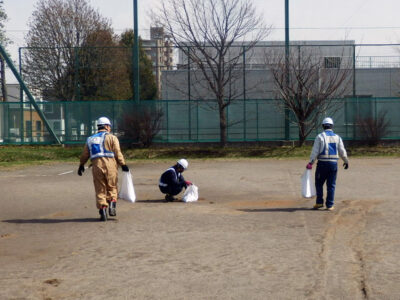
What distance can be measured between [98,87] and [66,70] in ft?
13.5

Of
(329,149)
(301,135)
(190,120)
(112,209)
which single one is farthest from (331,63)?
(112,209)

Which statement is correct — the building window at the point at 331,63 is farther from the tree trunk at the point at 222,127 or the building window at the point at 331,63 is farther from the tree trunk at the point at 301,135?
the tree trunk at the point at 222,127

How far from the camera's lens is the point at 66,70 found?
4419 cm

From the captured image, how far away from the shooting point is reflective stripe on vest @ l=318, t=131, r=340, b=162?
1179cm

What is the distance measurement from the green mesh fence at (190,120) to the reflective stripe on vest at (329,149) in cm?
1892

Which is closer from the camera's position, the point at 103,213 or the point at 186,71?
the point at 103,213

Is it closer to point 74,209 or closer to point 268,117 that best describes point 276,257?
point 74,209

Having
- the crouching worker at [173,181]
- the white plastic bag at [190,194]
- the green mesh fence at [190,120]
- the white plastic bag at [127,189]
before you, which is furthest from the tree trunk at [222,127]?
the white plastic bag at [127,189]

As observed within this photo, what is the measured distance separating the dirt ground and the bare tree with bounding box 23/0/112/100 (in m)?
29.2

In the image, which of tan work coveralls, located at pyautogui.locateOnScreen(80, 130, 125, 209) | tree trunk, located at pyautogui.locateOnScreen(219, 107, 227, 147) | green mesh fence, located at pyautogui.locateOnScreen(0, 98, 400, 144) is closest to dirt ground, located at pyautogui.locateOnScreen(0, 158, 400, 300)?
tan work coveralls, located at pyautogui.locateOnScreen(80, 130, 125, 209)

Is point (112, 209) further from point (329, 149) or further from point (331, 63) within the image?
point (331, 63)

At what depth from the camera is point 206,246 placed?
326 inches

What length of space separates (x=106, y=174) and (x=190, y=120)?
20.8 m

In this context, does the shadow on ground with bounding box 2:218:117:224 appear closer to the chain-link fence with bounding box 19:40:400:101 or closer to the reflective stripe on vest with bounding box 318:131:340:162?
the reflective stripe on vest with bounding box 318:131:340:162
